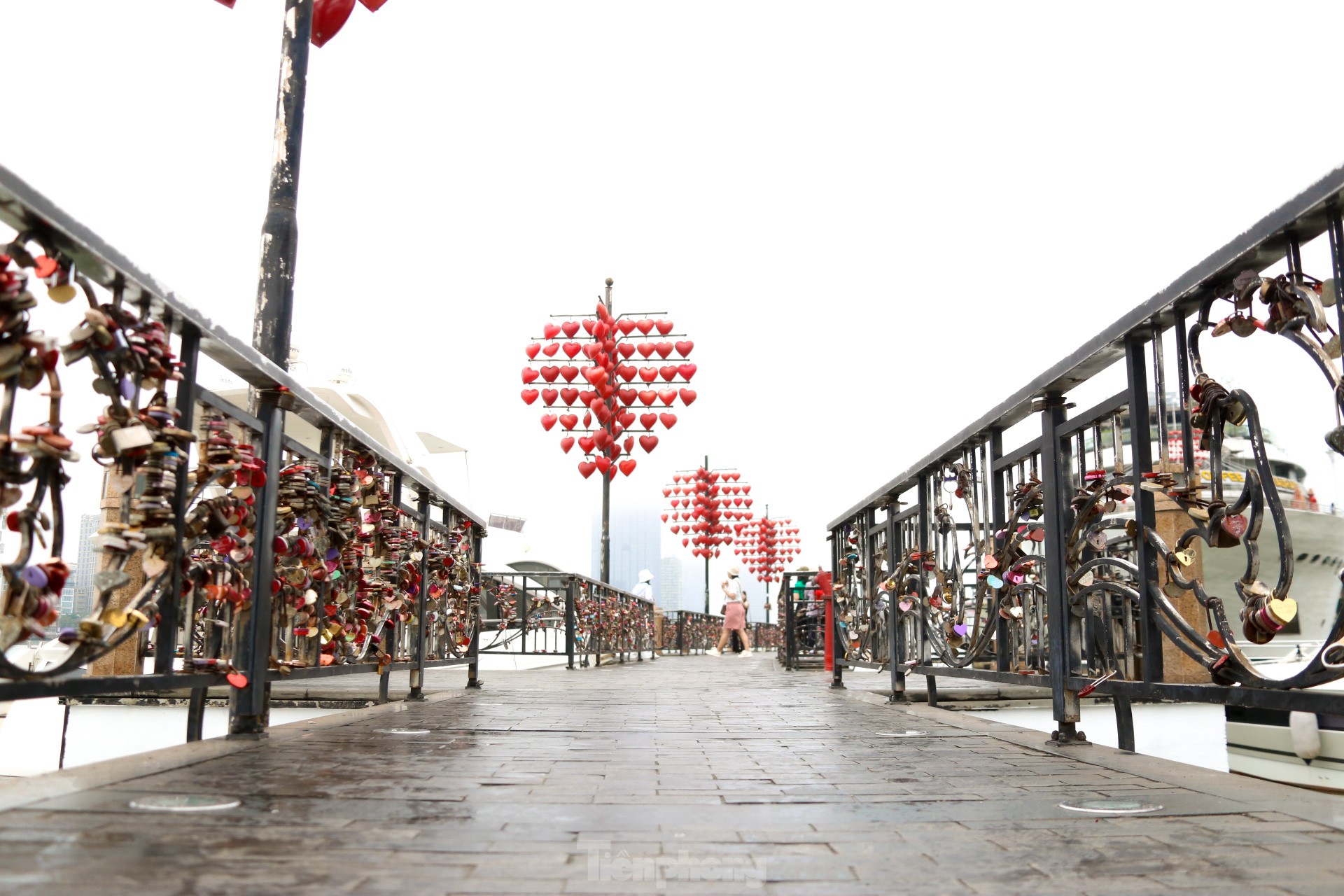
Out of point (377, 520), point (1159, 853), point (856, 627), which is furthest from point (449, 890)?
point (856, 627)

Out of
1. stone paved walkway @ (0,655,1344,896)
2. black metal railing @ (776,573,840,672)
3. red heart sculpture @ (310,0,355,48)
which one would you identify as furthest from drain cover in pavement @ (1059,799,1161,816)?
black metal railing @ (776,573,840,672)

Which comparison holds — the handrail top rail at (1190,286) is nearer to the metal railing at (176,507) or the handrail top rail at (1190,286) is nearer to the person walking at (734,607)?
the metal railing at (176,507)

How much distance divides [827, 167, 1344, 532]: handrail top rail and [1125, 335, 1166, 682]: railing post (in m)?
0.08

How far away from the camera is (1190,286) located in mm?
2305

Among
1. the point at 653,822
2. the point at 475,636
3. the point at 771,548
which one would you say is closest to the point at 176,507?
the point at 653,822

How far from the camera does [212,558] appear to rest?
2.71m

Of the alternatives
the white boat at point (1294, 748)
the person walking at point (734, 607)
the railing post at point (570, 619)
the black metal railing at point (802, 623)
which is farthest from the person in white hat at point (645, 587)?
the white boat at point (1294, 748)

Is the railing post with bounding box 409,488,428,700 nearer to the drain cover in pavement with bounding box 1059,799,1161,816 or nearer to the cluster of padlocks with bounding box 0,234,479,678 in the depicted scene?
the cluster of padlocks with bounding box 0,234,479,678

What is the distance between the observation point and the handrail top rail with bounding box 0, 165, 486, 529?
5.74ft

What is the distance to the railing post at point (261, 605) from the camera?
2961 mm

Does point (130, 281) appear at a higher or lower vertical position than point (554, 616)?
higher

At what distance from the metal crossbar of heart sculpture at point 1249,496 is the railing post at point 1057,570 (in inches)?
25.2

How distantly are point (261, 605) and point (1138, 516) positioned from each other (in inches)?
100

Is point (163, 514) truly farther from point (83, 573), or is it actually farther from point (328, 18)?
point (328, 18)
